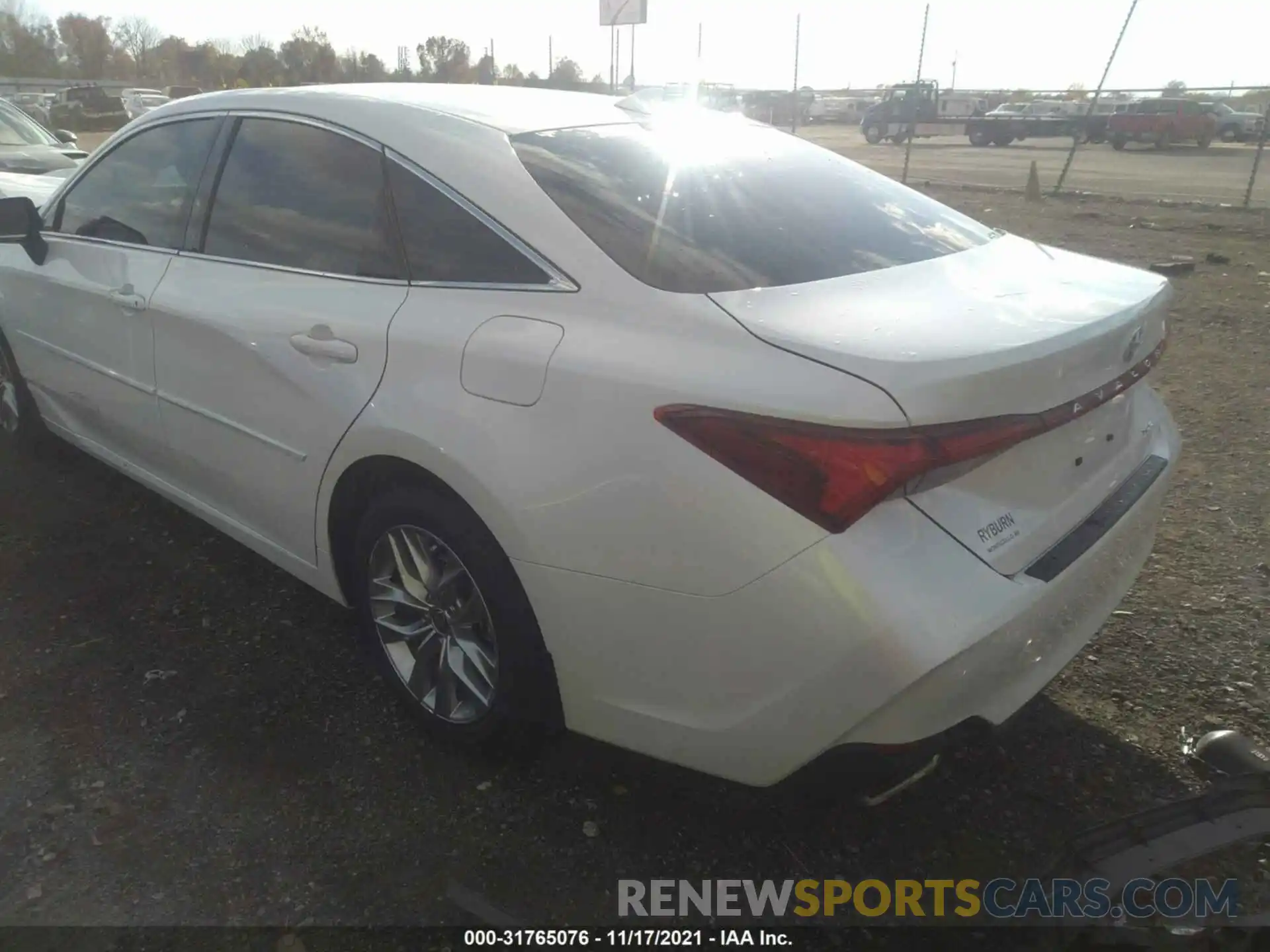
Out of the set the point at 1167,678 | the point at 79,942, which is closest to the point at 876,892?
the point at 1167,678

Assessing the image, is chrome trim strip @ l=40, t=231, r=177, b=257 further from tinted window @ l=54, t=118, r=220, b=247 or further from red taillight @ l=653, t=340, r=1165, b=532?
red taillight @ l=653, t=340, r=1165, b=532

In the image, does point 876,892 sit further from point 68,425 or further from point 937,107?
point 937,107

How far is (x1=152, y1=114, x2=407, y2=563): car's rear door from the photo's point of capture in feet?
8.10

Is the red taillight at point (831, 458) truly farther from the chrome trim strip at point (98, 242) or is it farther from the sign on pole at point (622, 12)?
the sign on pole at point (622, 12)

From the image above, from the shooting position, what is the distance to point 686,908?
7.00ft

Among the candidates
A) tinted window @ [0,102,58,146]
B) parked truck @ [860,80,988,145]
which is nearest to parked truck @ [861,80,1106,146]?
parked truck @ [860,80,988,145]

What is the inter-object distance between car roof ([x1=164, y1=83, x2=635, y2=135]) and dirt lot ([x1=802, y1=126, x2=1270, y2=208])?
13.8m

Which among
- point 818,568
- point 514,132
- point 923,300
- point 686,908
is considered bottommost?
point 686,908

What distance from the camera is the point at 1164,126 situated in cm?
2742

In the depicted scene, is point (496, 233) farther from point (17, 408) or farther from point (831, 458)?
point (17, 408)

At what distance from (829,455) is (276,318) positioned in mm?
1688

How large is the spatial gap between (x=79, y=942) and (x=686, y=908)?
4.25 ft

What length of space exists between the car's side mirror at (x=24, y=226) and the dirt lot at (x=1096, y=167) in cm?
1472

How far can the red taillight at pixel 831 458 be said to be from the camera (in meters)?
1.69
